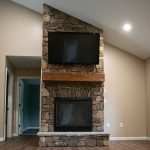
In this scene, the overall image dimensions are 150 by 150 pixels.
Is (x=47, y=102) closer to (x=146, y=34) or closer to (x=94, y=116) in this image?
(x=94, y=116)

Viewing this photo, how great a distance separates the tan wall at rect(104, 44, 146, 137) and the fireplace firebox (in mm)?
1030

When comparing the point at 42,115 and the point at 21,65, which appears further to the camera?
the point at 21,65

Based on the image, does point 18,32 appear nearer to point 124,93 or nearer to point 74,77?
point 74,77

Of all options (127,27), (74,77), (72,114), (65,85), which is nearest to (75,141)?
(72,114)

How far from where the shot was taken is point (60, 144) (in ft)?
23.1

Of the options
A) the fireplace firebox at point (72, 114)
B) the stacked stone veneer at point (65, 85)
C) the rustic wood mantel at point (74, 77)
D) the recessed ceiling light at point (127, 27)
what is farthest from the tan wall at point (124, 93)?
the recessed ceiling light at point (127, 27)

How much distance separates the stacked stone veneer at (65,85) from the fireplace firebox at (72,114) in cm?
10

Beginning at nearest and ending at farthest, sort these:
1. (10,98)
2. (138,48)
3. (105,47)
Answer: (138,48) → (105,47) → (10,98)

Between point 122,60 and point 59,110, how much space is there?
2.44m

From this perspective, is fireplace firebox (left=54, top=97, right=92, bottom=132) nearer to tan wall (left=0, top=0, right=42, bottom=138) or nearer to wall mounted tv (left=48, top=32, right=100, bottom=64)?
wall mounted tv (left=48, top=32, right=100, bottom=64)

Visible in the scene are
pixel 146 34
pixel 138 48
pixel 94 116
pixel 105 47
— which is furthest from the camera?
pixel 105 47

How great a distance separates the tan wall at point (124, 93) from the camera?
8312mm

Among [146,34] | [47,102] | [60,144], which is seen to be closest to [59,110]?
[47,102]

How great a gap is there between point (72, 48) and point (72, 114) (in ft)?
5.46
